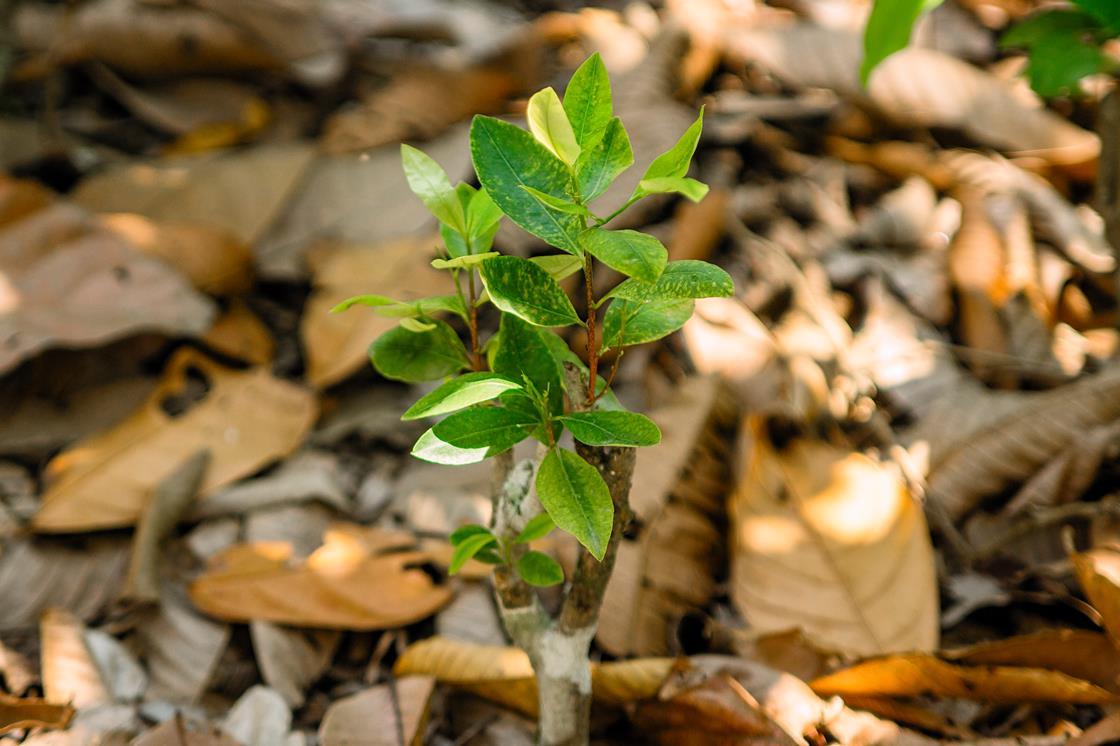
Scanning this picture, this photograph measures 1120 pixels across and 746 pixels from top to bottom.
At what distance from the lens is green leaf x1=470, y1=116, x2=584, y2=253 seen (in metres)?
0.91

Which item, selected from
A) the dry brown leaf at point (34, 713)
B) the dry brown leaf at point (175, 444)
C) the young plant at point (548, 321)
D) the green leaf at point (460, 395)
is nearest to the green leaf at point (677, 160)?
the young plant at point (548, 321)

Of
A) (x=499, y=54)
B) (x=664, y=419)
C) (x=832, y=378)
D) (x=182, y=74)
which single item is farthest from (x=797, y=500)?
(x=182, y=74)

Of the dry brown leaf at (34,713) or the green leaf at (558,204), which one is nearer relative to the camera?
the green leaf at (558,204)

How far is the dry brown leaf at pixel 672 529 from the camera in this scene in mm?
1562

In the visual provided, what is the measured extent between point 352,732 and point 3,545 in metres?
0.85

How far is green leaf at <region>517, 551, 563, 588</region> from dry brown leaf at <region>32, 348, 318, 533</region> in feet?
3.34

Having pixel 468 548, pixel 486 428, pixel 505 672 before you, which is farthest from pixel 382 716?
pixel 486 428

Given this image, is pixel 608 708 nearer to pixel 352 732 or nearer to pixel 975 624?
pixel 352 732

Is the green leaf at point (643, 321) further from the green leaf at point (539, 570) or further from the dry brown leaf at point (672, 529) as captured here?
the dry brown leaf at point (672, 529)

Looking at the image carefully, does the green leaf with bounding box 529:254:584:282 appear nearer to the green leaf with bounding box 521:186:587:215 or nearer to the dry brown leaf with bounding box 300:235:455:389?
the green leaf with bounding box 521:186:587:215

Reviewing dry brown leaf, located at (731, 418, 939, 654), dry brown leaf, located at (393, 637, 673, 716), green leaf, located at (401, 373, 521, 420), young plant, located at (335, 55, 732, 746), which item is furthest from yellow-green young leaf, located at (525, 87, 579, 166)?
dry brown leaf, located at (731, 418, 939, 654)

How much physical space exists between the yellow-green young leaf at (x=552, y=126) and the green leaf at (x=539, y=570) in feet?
1.47

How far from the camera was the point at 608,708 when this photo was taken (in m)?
1.45

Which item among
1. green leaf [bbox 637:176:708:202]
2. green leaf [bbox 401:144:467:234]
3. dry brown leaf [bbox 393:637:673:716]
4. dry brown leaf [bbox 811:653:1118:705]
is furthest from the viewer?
dry brown leaf [bbox 393:637:673:716]
